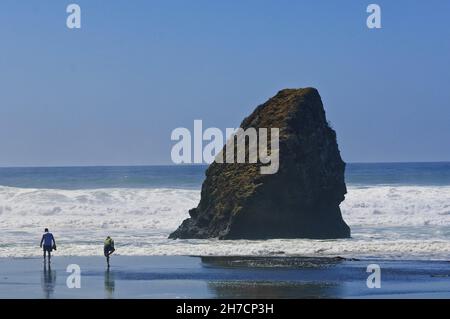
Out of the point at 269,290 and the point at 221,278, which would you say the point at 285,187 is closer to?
the point at 221,278

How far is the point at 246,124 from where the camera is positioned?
163 feet

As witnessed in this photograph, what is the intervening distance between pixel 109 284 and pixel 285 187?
15.0m

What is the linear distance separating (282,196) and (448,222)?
20.6 m

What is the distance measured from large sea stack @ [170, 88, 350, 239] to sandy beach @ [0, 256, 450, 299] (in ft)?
18.7

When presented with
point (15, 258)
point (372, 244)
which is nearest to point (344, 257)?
point (372, 244)

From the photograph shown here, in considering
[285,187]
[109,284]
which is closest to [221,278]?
[109,284]

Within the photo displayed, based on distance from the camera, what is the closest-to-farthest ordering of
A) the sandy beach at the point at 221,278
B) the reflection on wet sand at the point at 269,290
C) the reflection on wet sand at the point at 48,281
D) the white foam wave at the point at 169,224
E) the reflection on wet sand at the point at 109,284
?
the reflection on wet sand at the point at 269,290, the reflection on wet sand at the point at 109,284, the sandy beach at the point at 221,278, the reflection on wet sand at the point at 48,281, the white foam wave at the point at 169,224

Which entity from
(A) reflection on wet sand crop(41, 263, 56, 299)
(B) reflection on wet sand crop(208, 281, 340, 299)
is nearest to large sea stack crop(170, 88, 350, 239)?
(A) reflection on wet sand crop(41, 263, 56, 299)

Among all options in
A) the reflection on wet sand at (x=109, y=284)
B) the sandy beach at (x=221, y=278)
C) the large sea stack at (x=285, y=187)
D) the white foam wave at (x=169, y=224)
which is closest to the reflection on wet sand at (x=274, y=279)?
the sandy beach at (x=221, y=278)

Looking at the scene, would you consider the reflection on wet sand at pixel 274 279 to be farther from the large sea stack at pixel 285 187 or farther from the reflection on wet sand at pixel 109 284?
the large sea stack at pixel 285 187

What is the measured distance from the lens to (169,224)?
6216 centimetres

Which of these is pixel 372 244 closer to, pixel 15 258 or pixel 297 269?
pixel 297 269

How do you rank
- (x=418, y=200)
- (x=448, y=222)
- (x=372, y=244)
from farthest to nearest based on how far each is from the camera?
(x=418, y=200) → (x=448, y=222) → (x=372, y=244)

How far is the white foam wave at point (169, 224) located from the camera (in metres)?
43.4
